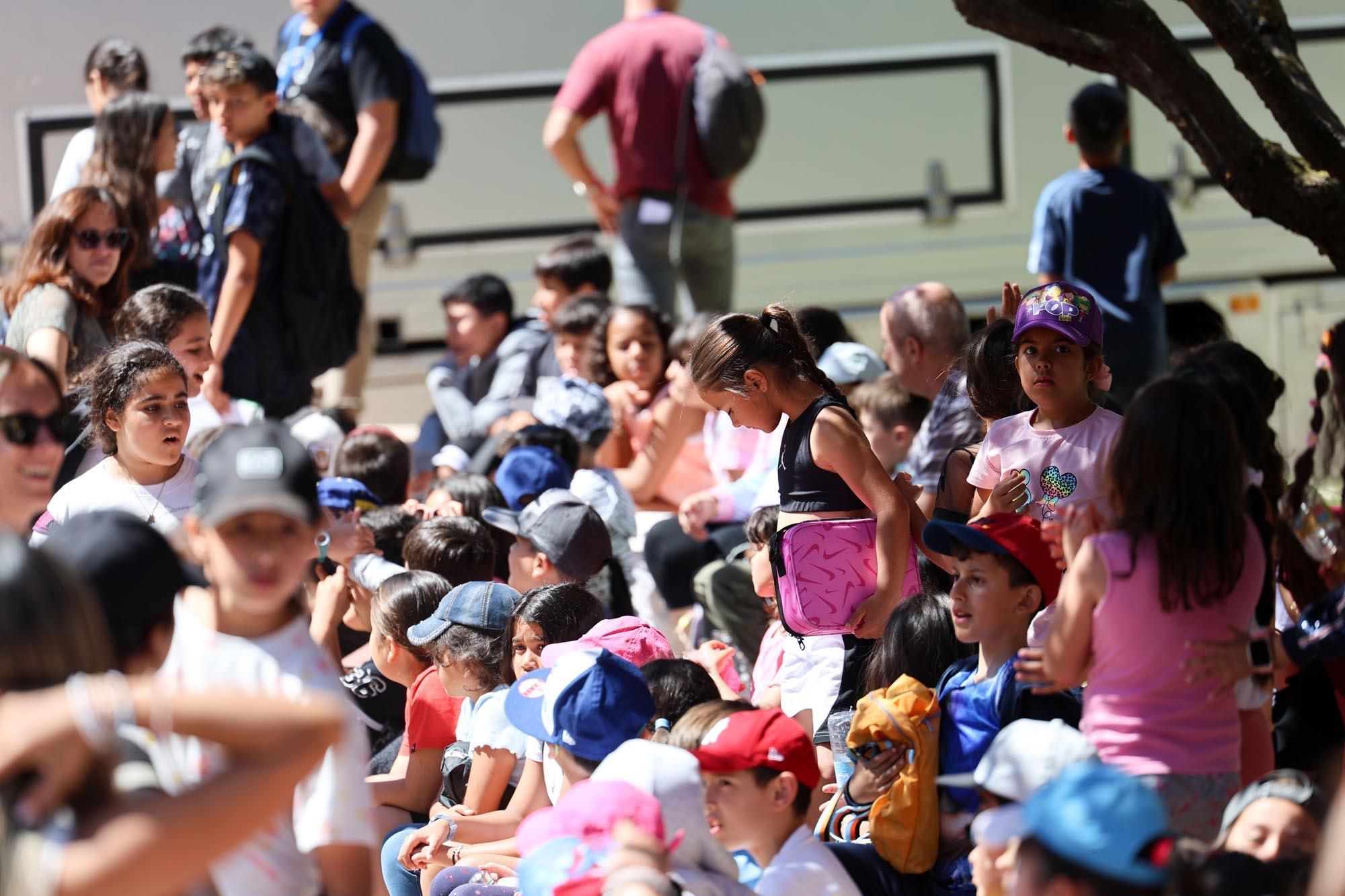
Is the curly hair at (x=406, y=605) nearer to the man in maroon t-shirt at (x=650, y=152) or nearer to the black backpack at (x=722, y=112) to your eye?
the man in maroon t-shirt at (x=650, y=152)

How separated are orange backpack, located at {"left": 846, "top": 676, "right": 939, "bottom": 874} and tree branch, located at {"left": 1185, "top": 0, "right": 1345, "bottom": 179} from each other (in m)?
2.19

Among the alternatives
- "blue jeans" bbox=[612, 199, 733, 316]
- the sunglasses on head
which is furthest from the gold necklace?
"blue jeans" bbox=[612, 199, 733, 316]

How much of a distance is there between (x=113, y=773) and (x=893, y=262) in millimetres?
6581

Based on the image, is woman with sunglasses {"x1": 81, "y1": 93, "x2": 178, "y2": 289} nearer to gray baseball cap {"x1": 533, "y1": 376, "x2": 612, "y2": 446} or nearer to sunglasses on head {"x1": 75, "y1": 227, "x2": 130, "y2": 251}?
sunglasses on head {"x1": 75, "y1": 227, "x2": 130, "y2": 251}

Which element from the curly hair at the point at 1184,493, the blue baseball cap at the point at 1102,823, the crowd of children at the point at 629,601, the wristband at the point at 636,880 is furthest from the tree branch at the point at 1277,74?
the wristband at the point at 636,880

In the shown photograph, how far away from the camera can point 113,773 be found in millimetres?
2125

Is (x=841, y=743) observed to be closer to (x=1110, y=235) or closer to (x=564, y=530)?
(x=564, y=530)

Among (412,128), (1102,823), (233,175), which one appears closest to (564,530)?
(233,175)

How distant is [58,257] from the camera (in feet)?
16.8

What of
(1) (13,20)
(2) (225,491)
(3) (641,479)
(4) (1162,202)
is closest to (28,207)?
(1) (13,20)

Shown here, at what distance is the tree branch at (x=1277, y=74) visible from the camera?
4371 millimetres

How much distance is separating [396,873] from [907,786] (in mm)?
1578

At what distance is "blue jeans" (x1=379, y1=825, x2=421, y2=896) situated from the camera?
13.4 ft

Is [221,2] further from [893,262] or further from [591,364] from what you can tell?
[893,262]
